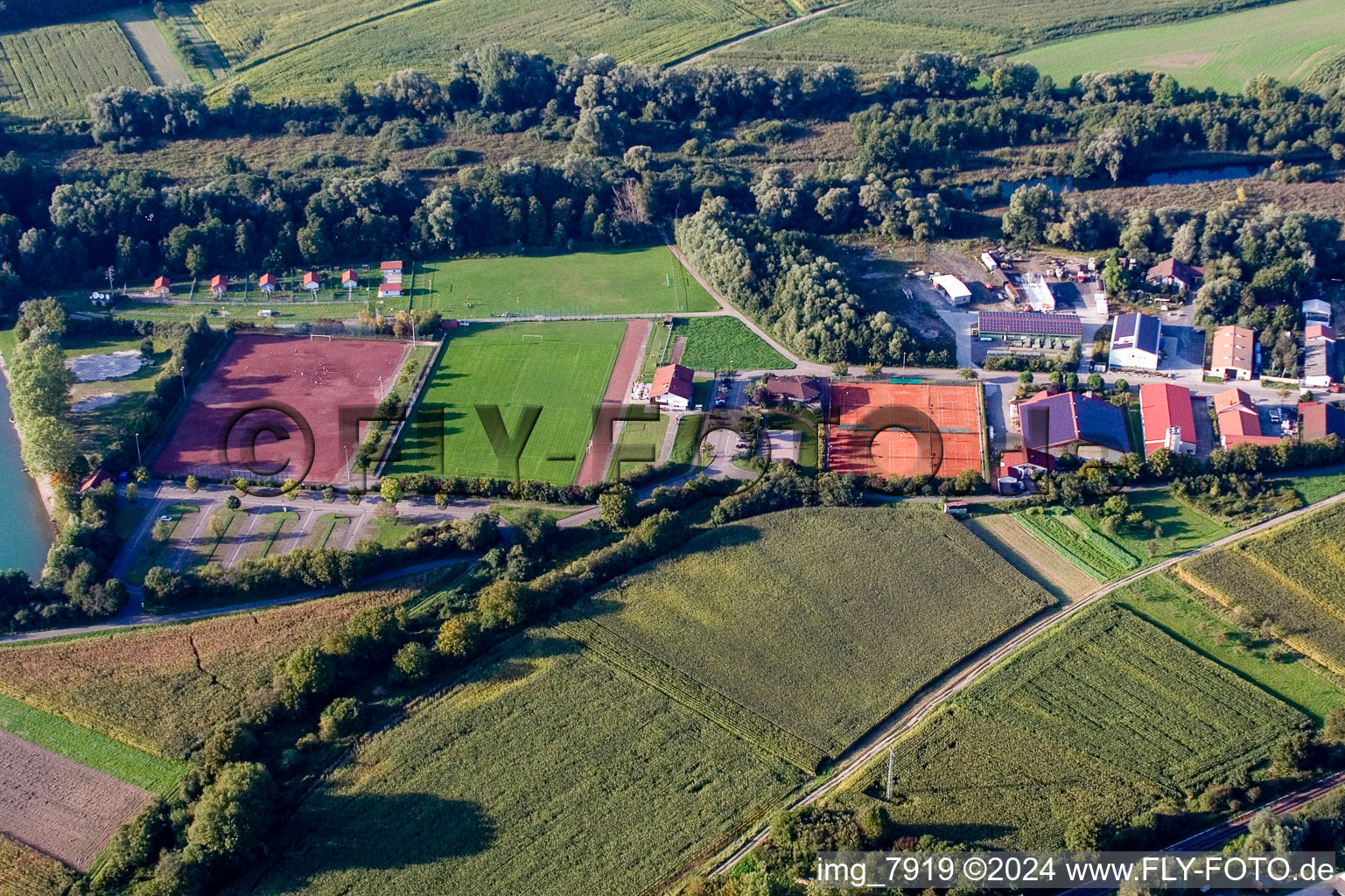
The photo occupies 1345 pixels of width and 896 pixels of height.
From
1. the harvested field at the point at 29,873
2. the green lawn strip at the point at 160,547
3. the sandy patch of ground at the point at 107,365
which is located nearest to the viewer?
the harvested field at the point at 29,873

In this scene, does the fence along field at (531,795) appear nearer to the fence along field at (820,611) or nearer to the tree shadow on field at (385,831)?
the tree shadow on field at (385,831)

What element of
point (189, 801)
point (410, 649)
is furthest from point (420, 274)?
point (189, 801)

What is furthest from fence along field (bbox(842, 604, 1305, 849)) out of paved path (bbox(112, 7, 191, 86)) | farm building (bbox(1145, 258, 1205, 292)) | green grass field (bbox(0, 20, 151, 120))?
paved path (bbox(112, 7, 191, 86))

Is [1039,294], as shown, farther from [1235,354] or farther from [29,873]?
[29,873]

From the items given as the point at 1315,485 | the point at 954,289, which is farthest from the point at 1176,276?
the point at 1315,485

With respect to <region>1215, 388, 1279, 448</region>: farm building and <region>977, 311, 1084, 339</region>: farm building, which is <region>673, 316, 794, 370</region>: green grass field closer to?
<region>977, 311, 1084, 339</region>: farm building

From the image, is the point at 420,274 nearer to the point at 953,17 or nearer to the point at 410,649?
the point at 410,649

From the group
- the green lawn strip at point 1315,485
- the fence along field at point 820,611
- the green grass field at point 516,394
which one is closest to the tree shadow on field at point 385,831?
the fence along field at point 820,611
